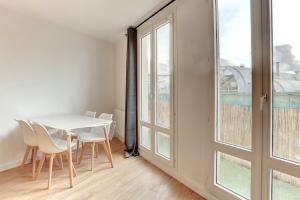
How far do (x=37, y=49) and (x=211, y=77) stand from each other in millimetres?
3096

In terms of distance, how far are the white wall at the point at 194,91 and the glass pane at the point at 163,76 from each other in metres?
0.29

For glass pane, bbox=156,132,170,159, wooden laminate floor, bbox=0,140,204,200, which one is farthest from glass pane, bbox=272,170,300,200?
glass pane, bbox=156,132,170,159

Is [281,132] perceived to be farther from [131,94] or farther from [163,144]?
[131,94]

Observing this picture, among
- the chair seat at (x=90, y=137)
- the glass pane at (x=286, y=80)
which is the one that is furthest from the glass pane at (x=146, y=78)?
the glass pane at (x=286, y=80)

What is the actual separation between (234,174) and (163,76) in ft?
5.43

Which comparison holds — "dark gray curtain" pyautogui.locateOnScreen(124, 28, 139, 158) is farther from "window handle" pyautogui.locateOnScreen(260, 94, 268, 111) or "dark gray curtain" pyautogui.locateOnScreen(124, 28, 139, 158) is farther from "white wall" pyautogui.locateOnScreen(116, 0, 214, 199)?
"window handle" pyautogui.locateOnScreen(260, 94, 268, 111)

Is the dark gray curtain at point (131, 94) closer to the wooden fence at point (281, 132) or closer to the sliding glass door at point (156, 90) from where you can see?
the sliding glass door at point (156, 90)

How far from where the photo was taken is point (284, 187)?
156 cm

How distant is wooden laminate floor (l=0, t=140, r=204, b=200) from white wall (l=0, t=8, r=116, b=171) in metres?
0.80

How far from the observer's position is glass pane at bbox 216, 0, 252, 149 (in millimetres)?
1799

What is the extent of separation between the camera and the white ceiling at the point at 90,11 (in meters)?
2.88

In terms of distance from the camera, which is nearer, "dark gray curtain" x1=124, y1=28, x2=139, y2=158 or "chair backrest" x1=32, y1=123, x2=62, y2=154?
"chair backrest" x1=32, y1=123, x2=62, y2=154

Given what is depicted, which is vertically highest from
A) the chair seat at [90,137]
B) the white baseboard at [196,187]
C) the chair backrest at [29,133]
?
the chair backrest at [29,133]

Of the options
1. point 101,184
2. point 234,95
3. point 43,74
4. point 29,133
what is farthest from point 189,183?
point 43,74
